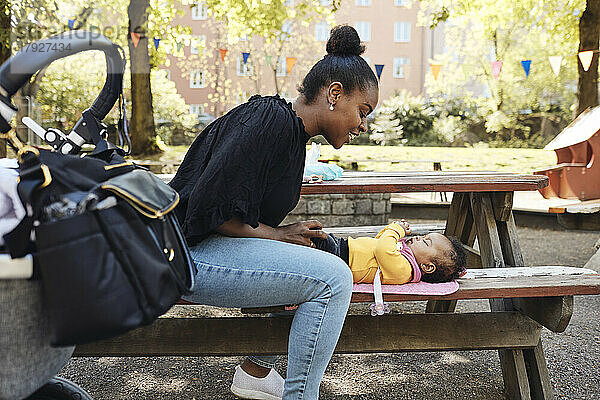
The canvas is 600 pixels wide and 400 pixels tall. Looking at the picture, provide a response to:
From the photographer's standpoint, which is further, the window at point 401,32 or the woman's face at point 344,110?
the window at point 401,32

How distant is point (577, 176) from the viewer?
632 centimetres

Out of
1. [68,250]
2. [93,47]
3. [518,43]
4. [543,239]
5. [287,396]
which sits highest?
[518,43]

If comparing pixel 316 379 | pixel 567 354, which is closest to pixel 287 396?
pixel 316 379

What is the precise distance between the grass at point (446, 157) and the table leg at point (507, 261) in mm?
11712

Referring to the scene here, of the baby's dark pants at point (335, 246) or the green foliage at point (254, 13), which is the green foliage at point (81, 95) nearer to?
the green foliage at point (254, 13)

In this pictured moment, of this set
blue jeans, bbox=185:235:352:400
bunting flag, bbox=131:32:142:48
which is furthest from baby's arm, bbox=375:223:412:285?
bunting flag, bbox=131:32:142:48

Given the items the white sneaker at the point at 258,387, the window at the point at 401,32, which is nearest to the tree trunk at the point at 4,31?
the white sneaker at the point at 258,387

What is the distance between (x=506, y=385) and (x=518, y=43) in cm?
2597

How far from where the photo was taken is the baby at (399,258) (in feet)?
8.05

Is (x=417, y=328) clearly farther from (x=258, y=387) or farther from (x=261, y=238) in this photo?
(x=261, y=238)

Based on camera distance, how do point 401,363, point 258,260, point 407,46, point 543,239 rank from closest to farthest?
1. point 258,260
2. point 401,363
3. point 543,239
4. point 407,46

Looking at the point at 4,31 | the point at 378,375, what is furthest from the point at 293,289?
the point at 4,31

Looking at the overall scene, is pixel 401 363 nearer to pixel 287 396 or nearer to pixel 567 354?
pixel 567 354

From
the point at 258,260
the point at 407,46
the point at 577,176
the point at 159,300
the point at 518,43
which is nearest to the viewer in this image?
the point at 159,300
